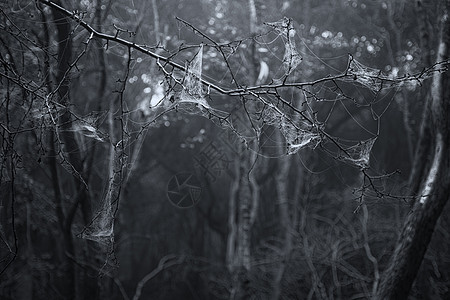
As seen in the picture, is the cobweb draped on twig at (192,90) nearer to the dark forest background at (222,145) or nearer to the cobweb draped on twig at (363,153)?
the dark forest background at (222,145)

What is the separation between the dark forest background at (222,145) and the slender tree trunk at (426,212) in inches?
0.5

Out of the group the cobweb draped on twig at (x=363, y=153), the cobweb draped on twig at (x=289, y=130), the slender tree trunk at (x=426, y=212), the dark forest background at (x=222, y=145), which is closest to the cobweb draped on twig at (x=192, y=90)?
the dark forest background at (x=222, y=145)

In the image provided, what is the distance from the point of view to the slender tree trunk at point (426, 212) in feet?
11.7

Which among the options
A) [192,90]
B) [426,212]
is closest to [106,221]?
[192,90]

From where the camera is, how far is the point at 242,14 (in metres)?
7.62

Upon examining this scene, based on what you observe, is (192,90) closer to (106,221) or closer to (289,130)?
(289,130)

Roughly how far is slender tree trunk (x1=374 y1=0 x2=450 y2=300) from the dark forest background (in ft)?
0.04

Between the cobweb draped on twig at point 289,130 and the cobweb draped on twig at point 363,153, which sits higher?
the cobweb draped on twig at point 289,130

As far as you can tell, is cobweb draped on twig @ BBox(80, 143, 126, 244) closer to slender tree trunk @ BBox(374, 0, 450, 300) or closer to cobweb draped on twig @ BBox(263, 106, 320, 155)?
cobweb draped on twig @ BBox(263, 106, 320, 155)

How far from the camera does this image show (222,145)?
747cm

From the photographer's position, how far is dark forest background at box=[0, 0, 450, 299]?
2.90 metres

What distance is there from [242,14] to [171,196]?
379 cm

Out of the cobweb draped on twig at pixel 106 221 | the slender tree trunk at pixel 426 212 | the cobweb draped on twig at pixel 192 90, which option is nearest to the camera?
the cobweb draped on twig at pixel 192 90

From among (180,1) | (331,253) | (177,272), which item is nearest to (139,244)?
(177,272)
